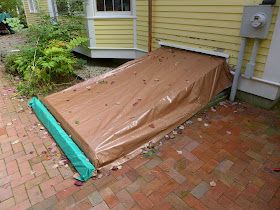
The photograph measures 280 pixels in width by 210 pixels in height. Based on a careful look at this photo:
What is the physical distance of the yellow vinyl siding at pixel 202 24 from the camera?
4020 mm

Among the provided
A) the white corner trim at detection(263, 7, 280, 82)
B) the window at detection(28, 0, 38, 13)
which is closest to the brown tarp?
the white corner trim at detection(263, 7, 280, 82)

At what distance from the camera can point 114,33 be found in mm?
6305

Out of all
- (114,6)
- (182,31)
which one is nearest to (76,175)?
(182,31)

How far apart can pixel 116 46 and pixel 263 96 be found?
3.91 metres

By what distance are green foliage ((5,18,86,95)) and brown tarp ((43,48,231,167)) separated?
4.16 ft

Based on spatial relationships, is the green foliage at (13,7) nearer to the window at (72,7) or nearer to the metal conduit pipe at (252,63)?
the window at (72,7)

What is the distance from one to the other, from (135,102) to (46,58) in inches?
118

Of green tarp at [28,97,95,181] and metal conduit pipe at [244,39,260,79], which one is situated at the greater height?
metal conduit pipe at [244,39,260,79]

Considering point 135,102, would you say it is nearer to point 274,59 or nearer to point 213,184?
point 213,184

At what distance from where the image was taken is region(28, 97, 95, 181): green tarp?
9.25 ft

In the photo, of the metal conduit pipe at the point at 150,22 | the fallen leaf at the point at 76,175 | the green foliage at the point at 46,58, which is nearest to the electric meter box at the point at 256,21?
the metal conduit pipe at the point at 150,22

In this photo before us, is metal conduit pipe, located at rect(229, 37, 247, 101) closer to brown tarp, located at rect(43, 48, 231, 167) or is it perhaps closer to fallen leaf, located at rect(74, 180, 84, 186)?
brown tarp, located at rect(43, 48, 231, 167)

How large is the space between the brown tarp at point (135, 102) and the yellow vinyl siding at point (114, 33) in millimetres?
1734

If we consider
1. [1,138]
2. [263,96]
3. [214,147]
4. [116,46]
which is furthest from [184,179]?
[116,46]
